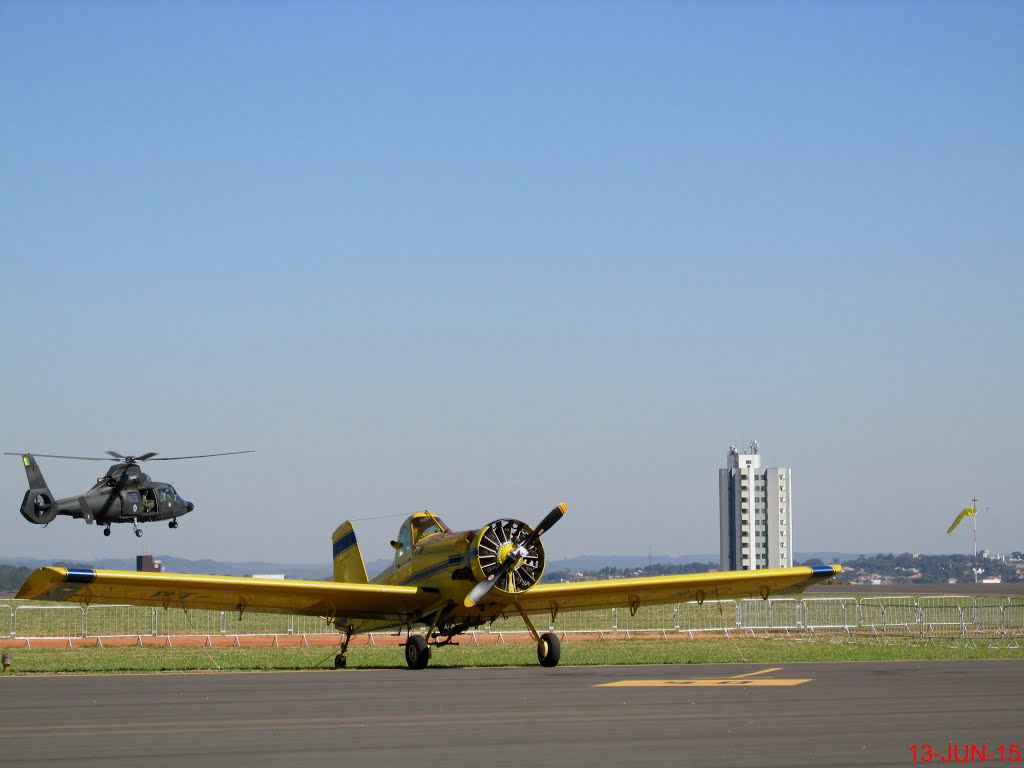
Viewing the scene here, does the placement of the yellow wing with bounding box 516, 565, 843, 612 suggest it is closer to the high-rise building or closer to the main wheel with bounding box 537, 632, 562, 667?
the main wheel with bounding box 537, 632, 562, 667

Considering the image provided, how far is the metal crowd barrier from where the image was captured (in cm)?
3875

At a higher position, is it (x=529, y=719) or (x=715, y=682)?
(x=529, y=719)

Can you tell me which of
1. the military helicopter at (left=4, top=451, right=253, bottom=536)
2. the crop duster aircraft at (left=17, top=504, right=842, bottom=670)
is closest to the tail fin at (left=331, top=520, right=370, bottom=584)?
the crop duster aircraft at (left=17, top=504, right=842, bottom=670)

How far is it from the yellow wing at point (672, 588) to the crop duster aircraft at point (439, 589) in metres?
0.03

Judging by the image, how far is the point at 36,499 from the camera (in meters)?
55.8

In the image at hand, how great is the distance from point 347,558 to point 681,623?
2011cm

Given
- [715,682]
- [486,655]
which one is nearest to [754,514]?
[486,655]

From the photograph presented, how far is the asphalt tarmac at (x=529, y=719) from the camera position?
11.2m

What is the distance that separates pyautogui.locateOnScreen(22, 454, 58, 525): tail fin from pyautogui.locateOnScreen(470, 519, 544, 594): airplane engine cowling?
117 feet

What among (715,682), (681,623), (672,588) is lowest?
(681,623)

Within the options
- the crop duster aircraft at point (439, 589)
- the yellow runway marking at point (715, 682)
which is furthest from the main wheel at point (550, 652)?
the yellow runway marking at point (715, 682)

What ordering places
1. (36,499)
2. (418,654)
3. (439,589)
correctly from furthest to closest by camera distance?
(36,499), (439,589), (418,654)

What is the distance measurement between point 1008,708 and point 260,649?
24089 millimetres

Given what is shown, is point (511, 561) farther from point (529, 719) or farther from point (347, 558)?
point (529, 719)
